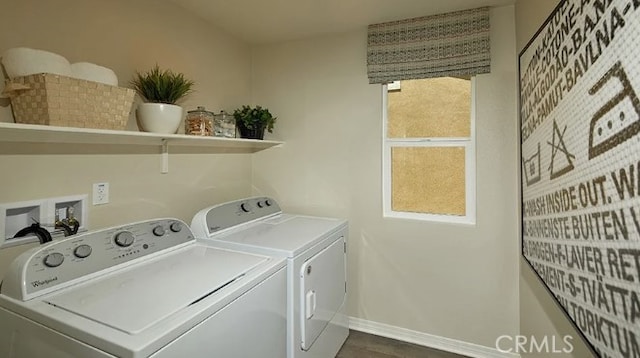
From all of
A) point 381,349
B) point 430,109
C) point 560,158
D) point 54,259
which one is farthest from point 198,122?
point 381,349

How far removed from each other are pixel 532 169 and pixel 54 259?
83.1 inches

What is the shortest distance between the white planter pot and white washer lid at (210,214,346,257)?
0.65m

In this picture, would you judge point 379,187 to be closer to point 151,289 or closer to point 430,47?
point 430,47

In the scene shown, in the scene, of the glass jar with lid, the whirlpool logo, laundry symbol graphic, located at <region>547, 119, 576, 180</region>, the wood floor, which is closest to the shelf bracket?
the glass jar with lid

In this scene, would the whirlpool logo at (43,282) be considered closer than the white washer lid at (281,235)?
Yes

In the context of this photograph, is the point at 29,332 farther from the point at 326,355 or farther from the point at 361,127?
the point at 361,127

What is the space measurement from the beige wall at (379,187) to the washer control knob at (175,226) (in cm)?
110

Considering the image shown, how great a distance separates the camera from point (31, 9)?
4.17 ft

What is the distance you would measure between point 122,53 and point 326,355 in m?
2.12

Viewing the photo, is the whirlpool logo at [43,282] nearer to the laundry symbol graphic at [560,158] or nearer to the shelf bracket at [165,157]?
the shelf bracket at [165,157]

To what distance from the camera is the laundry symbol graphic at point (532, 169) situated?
1.43 m

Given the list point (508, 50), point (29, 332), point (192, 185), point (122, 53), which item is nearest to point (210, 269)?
point (29, 332)

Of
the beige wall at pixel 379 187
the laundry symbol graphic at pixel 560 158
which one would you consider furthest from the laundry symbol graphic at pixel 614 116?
the beige wall at pixel 379 187

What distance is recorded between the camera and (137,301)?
987 millimetres
